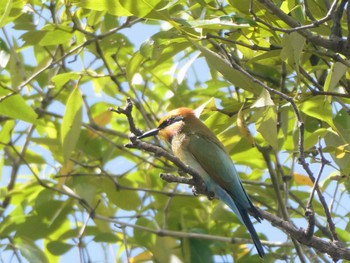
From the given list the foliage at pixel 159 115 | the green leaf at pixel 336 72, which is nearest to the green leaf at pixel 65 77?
the foliage at pixel 159 115

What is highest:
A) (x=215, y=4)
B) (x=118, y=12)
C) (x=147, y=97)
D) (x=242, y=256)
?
(x=147, y=97)

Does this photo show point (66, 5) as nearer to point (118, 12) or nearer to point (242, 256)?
point (118, 12)

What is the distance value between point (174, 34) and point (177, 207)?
1.27m

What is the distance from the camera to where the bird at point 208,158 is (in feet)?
8.92

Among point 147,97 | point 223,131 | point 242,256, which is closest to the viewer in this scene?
point 223,131

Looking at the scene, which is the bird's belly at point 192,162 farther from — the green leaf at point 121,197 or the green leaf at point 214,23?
the green leaf at point 214,23

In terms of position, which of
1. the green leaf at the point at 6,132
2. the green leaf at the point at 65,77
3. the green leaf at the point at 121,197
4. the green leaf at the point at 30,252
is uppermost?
the green leaf at the point at 6,132

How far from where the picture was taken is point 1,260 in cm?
346

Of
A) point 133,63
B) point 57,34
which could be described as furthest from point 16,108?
point 133,63

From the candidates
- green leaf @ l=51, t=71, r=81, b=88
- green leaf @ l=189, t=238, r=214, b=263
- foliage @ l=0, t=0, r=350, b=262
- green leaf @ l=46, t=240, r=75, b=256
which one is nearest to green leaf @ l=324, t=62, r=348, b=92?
foliage @ l=0, t=0, r=350, b=262

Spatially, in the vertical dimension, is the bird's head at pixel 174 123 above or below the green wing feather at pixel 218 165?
above

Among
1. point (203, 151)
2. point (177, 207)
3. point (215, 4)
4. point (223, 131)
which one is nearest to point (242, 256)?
point (177, 207)

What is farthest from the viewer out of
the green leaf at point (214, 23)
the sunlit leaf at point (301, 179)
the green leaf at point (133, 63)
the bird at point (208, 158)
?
the sunlit leaf at point (301, 179)

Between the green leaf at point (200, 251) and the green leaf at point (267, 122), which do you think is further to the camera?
the green leaf at point (200, 251)
